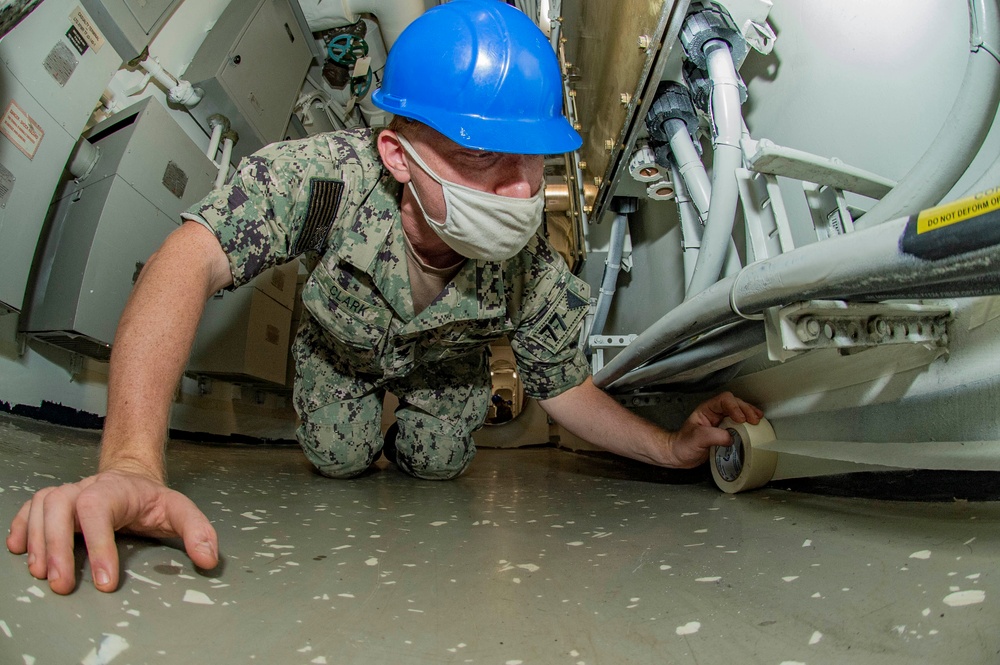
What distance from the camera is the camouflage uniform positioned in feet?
3.29

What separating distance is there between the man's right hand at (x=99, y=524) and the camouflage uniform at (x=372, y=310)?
50 cm

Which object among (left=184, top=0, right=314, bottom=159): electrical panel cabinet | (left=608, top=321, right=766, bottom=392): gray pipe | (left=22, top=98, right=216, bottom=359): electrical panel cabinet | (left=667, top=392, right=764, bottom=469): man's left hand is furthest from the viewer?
(left=184, top=0, right=314, bottom=159): electrical panel cabinet

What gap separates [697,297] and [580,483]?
785 mm

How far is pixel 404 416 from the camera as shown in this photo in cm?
172

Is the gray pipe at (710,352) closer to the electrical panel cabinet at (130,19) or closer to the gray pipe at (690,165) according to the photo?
the gray pipe at (690,165)

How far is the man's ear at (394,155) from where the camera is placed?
1041 mm

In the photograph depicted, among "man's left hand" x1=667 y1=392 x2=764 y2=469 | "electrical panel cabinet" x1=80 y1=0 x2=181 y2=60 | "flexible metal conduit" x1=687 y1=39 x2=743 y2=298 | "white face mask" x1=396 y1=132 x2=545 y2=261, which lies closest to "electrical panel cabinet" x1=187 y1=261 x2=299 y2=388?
"electrical panel cabinet" x1=80 y1=0 x2=181 y2=60

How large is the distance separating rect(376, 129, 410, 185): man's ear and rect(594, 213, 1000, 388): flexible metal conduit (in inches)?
24.7

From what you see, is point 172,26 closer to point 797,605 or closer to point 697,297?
point 697,297

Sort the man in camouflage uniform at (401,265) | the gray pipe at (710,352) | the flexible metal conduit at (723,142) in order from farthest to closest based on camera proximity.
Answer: the flexible metal conduit at (723,142)
the gray pipe at (710,352)
the man in camouflage uniform at (401,265)

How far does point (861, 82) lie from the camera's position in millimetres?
844

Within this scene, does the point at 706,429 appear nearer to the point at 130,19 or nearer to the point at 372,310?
the point at 372,310

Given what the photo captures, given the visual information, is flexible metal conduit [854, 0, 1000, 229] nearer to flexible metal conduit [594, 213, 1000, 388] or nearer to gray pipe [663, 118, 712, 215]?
flexible metal conduit [594, 213, 1000, 388]

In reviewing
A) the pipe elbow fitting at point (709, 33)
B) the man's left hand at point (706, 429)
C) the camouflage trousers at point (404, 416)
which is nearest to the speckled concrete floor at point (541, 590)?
the man's left hand at point (706, 429)
